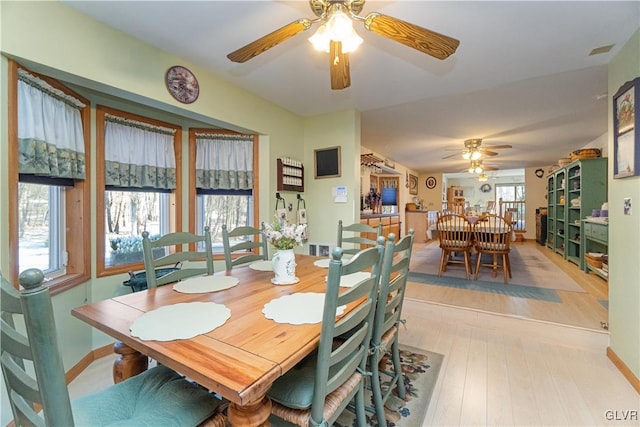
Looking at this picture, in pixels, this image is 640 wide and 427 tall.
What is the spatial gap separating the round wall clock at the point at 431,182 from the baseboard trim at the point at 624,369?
24.6 ft

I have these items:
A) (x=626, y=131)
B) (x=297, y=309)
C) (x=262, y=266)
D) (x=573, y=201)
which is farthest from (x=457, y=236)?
(x=297, y=309)

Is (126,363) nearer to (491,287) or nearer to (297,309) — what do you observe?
(297,309)

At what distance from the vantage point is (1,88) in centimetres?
135

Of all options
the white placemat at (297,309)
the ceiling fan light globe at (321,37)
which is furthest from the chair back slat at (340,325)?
the ceiling fan light globe at (321,37)

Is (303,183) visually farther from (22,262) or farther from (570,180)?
(570,180)

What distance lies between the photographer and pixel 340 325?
3.10 ft

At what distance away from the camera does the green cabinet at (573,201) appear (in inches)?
167

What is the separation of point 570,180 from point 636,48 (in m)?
4.22

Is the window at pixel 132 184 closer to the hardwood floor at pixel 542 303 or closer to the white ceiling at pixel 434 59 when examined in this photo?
the white ceiling at pixel 434 59

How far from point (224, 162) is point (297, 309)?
223 cm

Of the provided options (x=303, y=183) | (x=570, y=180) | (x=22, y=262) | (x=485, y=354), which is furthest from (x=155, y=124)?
(x=570, y=180)

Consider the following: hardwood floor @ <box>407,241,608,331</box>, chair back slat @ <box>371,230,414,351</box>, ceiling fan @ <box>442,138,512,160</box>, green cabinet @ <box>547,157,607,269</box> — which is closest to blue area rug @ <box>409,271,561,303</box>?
hardwood floor @ <box>407,241,608,331</box>

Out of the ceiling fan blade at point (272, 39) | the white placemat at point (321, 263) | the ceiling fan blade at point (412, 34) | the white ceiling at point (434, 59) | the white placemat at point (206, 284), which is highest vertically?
the white ceiling at point (434, 59)

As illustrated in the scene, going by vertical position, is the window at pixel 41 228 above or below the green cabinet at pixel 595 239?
above
